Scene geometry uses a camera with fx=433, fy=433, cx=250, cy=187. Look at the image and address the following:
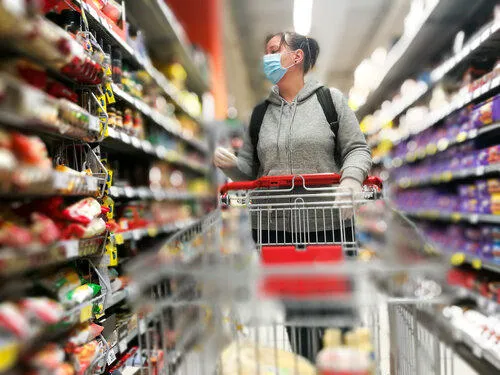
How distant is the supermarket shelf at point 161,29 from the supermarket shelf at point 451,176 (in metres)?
Answer: 2.61

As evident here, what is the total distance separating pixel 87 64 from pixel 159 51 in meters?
2.85

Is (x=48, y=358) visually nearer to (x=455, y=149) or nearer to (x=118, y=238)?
(x=118, y=238)

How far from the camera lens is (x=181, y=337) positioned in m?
1.09

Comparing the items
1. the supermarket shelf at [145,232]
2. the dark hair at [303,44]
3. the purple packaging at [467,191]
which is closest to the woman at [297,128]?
the dark hair at [303,44]

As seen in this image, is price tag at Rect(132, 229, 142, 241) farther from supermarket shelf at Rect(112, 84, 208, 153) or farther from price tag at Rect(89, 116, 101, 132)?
price tag at Rect(89, 116, 101, 132)

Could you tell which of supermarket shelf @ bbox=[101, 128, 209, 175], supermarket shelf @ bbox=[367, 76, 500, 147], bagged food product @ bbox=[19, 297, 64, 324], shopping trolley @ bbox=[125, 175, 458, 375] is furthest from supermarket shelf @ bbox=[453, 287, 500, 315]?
bagged food product @ bbox=[19, 297, 64, 324]

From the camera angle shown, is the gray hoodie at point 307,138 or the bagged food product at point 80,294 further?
the gray hoodie at point 307,138

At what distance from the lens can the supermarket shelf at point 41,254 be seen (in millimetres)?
1088

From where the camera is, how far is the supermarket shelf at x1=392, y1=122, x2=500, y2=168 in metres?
3.05

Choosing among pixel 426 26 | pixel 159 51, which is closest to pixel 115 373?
pixel 159 51

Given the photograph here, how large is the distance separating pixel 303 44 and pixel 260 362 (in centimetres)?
134

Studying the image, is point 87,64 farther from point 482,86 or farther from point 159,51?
point 159,51

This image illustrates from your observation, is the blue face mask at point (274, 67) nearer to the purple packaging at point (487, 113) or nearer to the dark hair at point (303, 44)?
the dark hair at point (303, 44)

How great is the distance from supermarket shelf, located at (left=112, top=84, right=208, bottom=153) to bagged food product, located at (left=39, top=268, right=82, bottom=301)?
1038 millimetres
